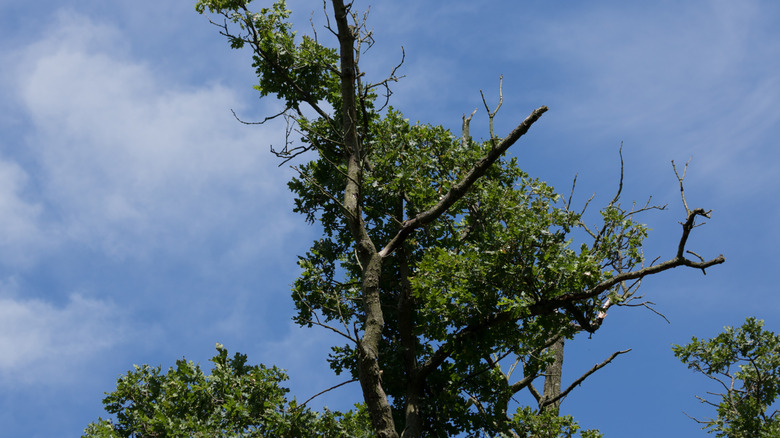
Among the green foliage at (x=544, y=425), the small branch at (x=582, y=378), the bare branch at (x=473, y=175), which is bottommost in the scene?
the green foliage at (x=544, y=425)

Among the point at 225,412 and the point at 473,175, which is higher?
the point at 473,175

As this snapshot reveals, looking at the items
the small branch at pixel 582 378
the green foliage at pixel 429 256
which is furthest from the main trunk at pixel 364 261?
the small branch at pixel 582 378

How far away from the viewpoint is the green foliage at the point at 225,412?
46.3 ft

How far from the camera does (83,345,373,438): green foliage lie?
46.3 feet

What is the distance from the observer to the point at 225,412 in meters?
14.3

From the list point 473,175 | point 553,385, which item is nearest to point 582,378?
point 553,385

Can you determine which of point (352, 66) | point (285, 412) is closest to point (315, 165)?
point (352, 66)

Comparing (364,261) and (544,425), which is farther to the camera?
(544,425)

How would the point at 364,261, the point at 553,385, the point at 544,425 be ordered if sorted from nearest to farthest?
the point at 364,261
the point at 544,425
the point at 553,385

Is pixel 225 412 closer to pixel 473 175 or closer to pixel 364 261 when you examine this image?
pixel 364 261

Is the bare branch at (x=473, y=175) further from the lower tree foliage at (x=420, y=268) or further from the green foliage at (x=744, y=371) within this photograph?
the green foliage at (x=744, y=371)

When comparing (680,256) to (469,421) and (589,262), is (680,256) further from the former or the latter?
(469,421)

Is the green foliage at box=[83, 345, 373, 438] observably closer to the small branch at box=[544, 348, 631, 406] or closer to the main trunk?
the main trunk

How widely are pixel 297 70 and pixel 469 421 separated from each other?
973cm
